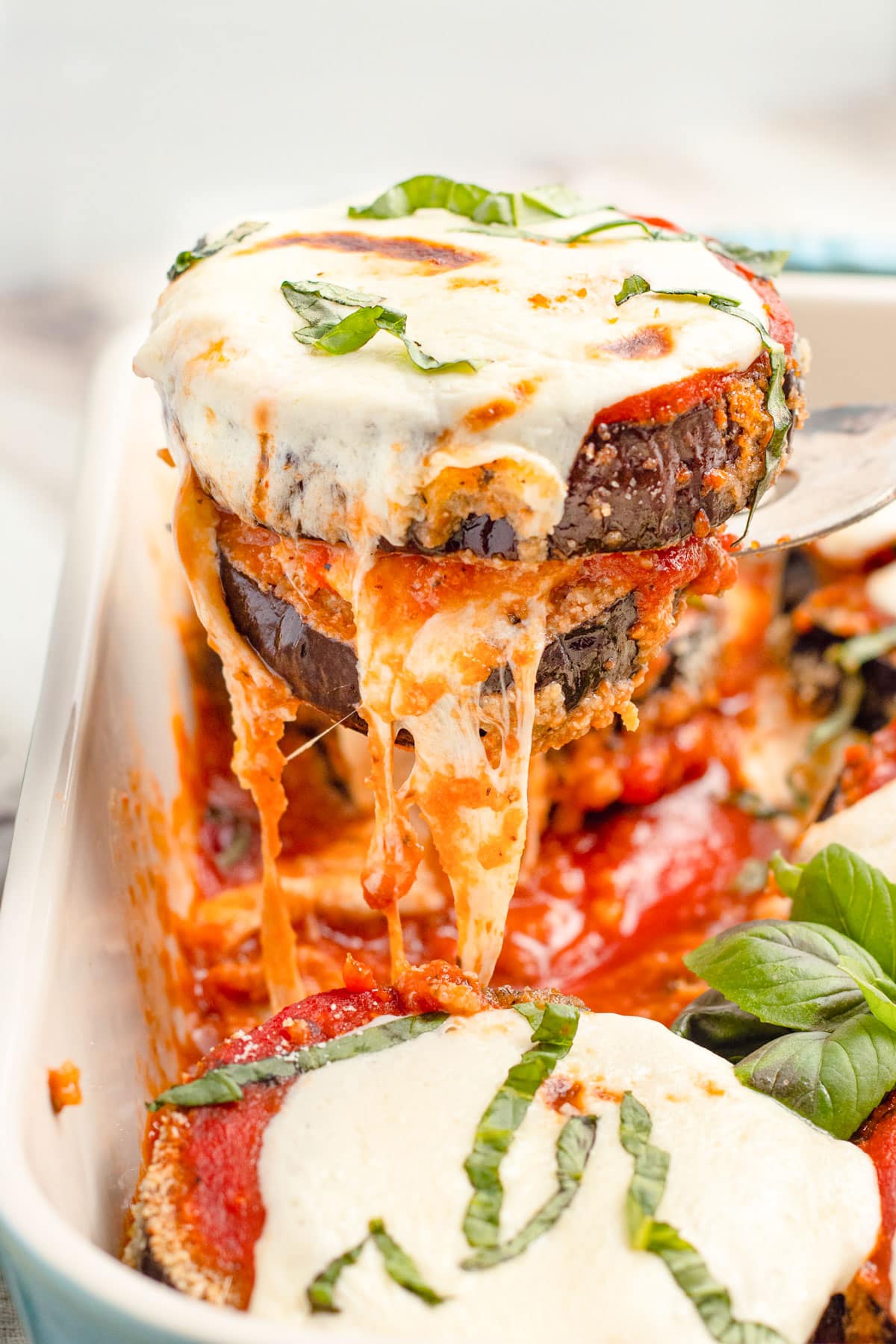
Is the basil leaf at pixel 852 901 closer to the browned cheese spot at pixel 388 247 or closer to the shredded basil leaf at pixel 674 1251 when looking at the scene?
the shredded basil leaf at pixel 674 1251

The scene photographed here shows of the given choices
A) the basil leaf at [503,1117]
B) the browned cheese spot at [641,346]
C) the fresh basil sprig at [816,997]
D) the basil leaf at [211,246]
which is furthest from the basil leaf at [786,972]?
the basil leaf at [211,246]

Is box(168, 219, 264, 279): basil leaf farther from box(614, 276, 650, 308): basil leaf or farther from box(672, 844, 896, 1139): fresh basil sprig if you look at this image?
box(672, 844, 896, 1139): fresh basil sprig

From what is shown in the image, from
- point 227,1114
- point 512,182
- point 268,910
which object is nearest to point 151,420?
point 268,910

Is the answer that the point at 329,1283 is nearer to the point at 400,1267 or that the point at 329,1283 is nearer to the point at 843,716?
the point at 400,1267

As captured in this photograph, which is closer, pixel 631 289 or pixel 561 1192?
pixel 561 1192

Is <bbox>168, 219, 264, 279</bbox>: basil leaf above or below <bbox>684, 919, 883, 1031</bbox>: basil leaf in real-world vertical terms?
above

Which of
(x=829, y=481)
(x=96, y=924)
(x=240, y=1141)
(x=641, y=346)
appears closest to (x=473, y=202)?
(x=641, y=346)

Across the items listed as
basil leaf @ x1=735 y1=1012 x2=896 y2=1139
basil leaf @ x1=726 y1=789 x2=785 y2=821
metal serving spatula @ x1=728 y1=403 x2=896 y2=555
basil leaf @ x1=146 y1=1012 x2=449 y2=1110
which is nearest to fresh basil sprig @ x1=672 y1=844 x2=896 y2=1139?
basil leaf @ x1=735 y1=1012 x2=896 y2=1139
